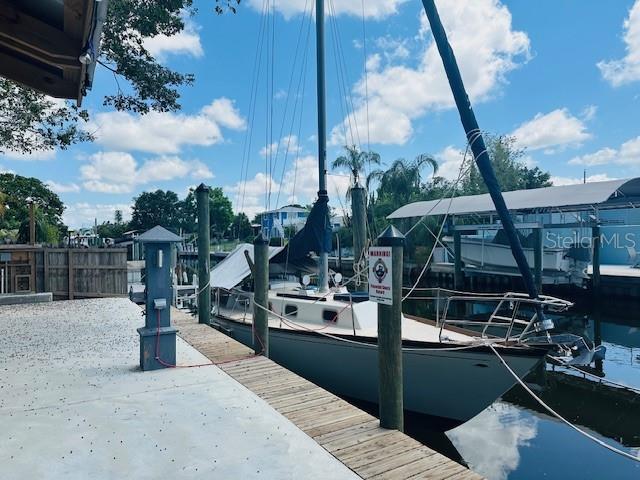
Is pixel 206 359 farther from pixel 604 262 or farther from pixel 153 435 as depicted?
pixel 604 262

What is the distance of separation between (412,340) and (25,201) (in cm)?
3598

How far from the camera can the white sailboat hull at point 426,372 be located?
6195 mm

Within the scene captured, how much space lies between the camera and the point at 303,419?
439 cm

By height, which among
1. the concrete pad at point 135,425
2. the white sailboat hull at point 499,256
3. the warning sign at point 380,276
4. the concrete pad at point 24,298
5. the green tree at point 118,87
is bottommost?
the concrete pad at point 135,425

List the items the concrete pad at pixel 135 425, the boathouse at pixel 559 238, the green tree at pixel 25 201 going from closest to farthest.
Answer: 1. the concrete pad at pixel 135 425
2. the boathouse at pixel 559 238
3. the green tree at pixel 25 201

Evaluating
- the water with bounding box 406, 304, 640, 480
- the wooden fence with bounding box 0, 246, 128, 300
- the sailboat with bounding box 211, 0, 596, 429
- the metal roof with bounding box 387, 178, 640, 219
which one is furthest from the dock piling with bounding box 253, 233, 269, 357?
the metal roof with bounding box 387, 178, 640, 219

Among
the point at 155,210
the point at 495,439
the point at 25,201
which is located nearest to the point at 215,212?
the point at 155,210

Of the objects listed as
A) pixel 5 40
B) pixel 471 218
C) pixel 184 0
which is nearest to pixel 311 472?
pixel 5 40

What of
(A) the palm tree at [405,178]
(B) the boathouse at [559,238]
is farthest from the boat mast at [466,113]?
(A) the palm tree at [405,178]

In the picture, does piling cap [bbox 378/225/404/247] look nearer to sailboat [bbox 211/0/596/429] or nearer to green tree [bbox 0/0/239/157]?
sailboat [bbox 211/0/596/429]

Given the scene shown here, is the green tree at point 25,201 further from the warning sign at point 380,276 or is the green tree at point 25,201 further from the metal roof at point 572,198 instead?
the warning sign at point 380,276

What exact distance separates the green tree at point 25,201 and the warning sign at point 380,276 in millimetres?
34888

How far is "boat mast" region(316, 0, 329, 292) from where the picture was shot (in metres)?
9.94

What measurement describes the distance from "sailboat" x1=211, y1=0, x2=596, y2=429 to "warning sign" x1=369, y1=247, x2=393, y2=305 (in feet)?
5.66
